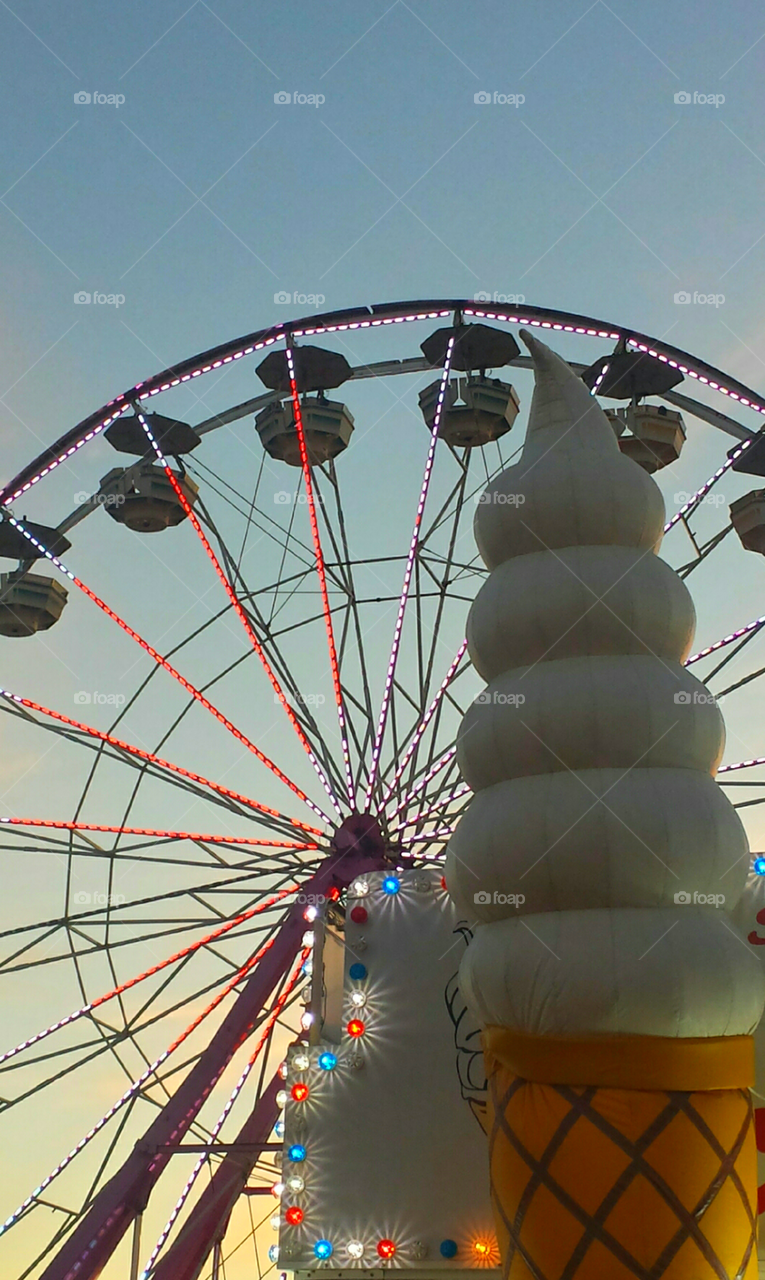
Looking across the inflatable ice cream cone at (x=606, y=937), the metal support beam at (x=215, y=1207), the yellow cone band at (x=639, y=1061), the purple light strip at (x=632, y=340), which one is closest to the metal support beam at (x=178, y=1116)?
the metal support beam at (x=215, y=1207)

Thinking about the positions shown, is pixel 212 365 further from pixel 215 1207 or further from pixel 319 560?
pixel 215 1207

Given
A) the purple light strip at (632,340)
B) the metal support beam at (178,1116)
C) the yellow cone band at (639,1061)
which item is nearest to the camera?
the yellow cone band at (639,1061)

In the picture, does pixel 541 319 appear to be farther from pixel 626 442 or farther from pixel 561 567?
pixel 561 567

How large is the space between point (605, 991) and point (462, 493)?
9.17m

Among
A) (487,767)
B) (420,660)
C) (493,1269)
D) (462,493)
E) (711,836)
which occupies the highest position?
(462,493)

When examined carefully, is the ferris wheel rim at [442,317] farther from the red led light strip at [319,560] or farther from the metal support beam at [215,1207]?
the metal support beam at [215,1207]

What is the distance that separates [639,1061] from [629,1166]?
1.86ft

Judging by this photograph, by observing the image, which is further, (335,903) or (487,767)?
(335,903)

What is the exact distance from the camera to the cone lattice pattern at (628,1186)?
21.5 ft

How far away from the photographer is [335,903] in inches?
517

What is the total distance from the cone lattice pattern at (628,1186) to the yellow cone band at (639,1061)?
66mm

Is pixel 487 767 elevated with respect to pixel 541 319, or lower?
lower

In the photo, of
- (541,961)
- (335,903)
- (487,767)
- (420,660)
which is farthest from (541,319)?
(541,961)

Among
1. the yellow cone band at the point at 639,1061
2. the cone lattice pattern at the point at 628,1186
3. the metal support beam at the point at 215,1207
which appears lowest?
the metal support beam at the point at 215,1207
